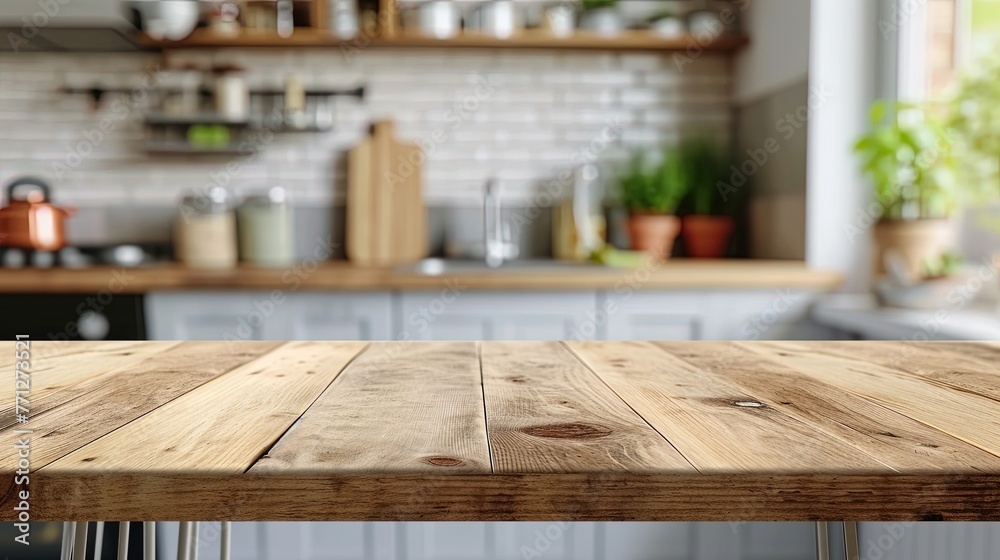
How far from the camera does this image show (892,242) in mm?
2230

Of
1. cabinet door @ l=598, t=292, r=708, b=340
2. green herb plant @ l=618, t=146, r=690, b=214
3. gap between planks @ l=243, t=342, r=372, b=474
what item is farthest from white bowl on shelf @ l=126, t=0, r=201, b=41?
gap between planks @ l=243, t=342, r=372, b=474

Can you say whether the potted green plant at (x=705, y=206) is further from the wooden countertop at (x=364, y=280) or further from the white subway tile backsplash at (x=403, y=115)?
the wooden countertop at (x=364, y=280)

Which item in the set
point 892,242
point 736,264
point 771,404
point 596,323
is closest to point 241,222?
point 596,323

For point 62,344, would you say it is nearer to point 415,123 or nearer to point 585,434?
point 585,434

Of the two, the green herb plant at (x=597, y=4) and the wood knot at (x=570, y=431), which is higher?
the green herb plant at (x=597, y=4)

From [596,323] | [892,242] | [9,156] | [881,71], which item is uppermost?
[881,71]

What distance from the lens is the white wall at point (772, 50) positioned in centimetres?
252

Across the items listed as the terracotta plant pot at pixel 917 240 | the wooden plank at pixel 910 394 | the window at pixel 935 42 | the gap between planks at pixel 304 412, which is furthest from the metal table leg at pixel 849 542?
the window at pixel 935 42

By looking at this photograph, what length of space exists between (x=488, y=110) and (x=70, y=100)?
147cm

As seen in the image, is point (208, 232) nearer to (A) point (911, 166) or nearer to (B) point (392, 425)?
(A) point (911, 166)

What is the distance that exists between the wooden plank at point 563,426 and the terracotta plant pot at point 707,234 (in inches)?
79.1

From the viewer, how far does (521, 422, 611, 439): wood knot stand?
0.64 meters

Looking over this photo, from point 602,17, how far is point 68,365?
7.50 feet

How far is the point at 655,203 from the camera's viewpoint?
2.80 m
